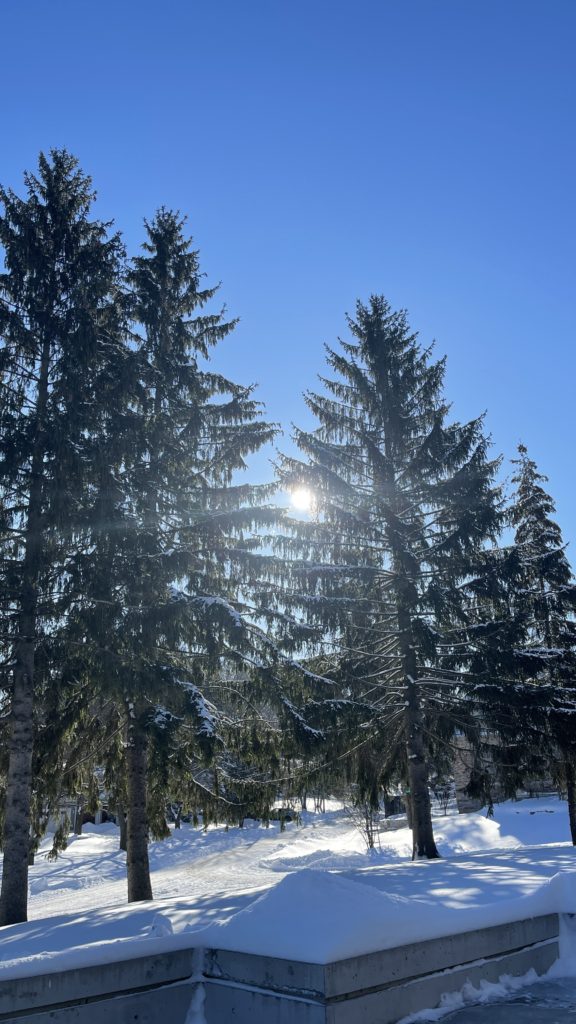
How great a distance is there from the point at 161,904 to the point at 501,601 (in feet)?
36.4

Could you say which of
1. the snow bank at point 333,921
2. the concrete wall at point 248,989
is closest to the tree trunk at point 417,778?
the snow bank at point 333,921

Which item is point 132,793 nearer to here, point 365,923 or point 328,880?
point 328,880

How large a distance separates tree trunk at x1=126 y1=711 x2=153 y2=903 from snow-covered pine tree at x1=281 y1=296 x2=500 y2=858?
4.11m

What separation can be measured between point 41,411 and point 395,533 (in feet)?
26.9

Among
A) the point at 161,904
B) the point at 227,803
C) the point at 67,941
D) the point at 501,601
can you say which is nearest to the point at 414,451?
the point at 501,601

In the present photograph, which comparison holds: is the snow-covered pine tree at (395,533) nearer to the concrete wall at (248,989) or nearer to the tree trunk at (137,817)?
the tree trunk at (137,817)

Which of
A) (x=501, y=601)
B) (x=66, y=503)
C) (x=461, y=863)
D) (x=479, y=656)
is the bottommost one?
(x=461, y=863)

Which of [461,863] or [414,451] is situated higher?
[414,451]

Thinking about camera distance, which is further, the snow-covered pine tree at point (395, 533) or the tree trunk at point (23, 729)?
the snow-covered pine tree at point (395, 533)

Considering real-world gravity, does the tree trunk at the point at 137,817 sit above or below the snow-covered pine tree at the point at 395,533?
below

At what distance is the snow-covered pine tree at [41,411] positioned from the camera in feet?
34.4

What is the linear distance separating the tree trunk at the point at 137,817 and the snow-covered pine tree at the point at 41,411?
1.80 m

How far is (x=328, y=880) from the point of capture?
20.2ft

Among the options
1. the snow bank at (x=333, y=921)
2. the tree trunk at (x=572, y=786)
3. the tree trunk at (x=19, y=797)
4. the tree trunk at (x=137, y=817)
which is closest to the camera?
the snow bank at (x=333, y=921)
